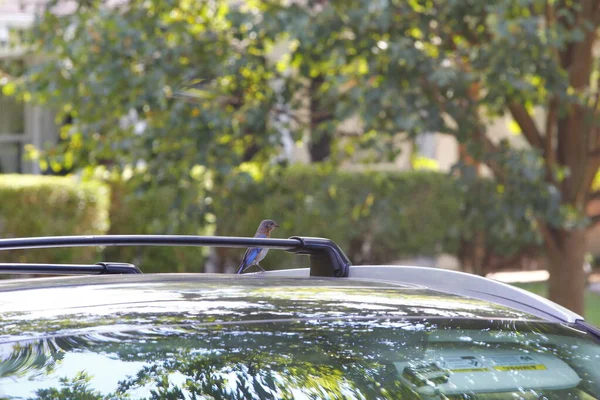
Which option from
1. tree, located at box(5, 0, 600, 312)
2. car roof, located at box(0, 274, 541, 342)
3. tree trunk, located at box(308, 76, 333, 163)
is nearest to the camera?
car roof, located at box(0, 274, 541, 342)

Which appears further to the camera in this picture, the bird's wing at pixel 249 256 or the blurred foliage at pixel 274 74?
the blurred foliage at pixel 274 74

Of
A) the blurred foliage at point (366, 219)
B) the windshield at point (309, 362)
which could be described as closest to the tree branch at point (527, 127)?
the blurred foliage at point (366, 219)

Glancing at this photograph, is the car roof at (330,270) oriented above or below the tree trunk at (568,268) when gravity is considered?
above

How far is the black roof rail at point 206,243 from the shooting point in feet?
9.21

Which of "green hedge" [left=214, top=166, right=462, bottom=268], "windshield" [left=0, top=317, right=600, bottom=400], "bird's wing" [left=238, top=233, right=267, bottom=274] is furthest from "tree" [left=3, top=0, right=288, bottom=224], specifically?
"windshield" [left=0, top=317, right=600, bottom=400]

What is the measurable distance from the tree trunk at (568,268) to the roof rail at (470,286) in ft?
17.5

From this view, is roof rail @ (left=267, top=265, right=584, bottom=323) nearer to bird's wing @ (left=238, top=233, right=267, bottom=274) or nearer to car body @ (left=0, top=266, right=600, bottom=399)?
car body @ (left=0, top=266, right=600, bottom=399)

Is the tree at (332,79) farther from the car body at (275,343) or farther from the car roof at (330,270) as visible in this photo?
the car body at (275,343)

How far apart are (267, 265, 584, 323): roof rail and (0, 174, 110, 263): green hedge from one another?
8.41 meters

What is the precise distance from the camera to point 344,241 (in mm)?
13961

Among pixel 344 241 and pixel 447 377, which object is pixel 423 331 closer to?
pixel 447 377

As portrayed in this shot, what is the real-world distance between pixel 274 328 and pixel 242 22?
4584 millimetres

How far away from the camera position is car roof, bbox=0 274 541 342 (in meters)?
2.30

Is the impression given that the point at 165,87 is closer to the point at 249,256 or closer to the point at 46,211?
the point at 249,256
